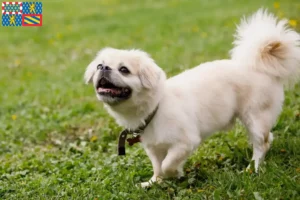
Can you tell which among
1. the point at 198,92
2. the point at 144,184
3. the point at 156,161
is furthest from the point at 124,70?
the point at 144,184

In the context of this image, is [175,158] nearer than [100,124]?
Yes

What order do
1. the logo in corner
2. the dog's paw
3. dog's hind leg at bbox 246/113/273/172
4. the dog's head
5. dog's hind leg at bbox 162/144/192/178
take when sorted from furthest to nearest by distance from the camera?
the logo in corner, dog's hind leg at bbox 246/113/273/172, the dog's paw, dog's hind leg at bbox 162/144/192/178, the dog's head

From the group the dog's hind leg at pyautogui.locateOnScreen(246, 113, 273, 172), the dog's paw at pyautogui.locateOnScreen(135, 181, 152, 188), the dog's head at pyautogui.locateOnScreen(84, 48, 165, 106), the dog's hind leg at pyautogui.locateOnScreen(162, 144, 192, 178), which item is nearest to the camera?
the dog's head at pyautogui.locateOnScreen(84, 48, 165, 106)

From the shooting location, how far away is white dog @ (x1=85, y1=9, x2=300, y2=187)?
3947 mm

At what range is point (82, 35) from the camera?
38.7 ft

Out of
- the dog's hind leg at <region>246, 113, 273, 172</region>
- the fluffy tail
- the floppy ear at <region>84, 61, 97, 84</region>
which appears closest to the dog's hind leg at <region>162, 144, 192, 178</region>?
the dog's hind leg at <region>246, 113, 273, 172</region>

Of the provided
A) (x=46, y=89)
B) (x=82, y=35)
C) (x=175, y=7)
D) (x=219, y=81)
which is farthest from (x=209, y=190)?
(x=175, y=7)

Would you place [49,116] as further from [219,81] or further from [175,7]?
[175,7]

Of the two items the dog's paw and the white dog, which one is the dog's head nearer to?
the white dog

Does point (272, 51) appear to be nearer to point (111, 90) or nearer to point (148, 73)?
point (148, 73)

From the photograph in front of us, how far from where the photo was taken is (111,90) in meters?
3.88

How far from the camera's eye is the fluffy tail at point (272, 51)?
4.50 m

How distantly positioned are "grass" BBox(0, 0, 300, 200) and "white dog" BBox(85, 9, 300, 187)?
304 millimetres

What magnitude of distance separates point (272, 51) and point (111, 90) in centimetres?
166
